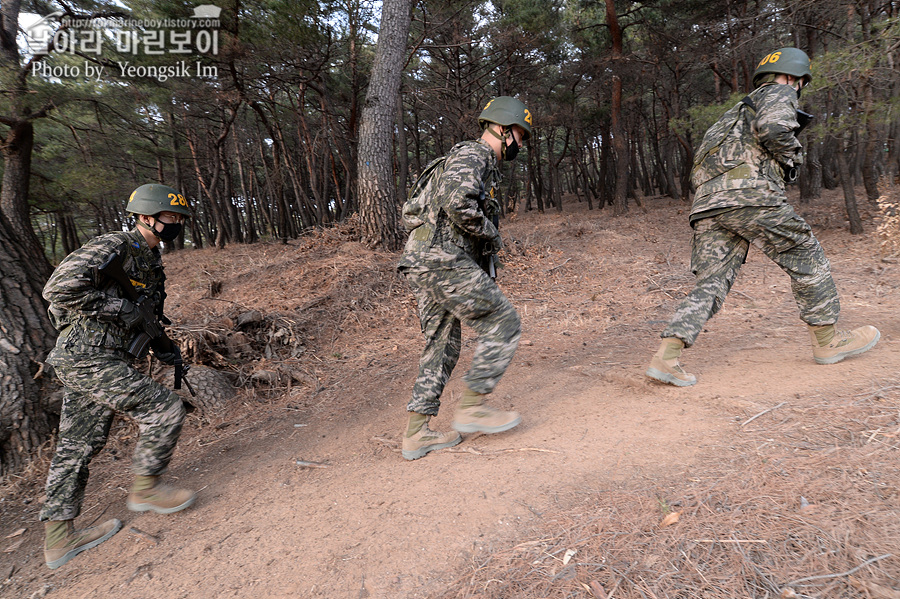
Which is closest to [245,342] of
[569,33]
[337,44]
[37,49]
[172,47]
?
[37,49]

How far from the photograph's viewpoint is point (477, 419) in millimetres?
2877

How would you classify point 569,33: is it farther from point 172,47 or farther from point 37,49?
point 37,49

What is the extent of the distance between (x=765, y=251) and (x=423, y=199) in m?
2.57

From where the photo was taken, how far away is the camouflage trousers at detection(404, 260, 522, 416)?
2762 millimetres

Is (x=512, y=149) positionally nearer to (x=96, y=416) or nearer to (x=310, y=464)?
(x=310, y=464)

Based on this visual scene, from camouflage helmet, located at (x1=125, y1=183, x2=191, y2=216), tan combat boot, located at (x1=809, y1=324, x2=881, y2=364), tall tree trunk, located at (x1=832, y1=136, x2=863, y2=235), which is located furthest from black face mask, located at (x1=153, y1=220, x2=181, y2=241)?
tall tree trunk, located at (x1=832, y1=136, x2=863, y2=235)

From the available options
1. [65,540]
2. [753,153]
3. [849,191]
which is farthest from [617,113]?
[65,540]

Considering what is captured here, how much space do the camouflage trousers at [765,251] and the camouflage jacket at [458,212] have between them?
160 centimetres

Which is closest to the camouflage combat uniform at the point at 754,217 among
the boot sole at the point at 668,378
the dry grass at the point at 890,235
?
the boot sole at the point at 668,378

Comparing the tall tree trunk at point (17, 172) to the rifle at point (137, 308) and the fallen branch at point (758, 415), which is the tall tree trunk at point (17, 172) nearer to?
the rifle at point (137, 308)

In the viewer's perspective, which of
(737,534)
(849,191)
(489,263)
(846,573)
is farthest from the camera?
(849,191)

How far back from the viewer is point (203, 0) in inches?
307

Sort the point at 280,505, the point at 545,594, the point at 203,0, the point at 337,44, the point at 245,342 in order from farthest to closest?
1. the point at 337,44
2. the point at 203,0
3. the point at 245,342
4. the point at 280,505
5. the point at 545,594

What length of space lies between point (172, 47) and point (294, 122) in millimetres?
11521
